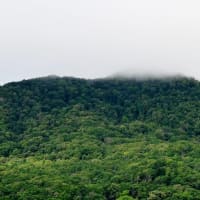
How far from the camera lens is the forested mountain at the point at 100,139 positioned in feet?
422

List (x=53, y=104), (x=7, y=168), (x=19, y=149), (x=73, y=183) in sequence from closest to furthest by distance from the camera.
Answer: (x=73, y=183), (x=7, y=168), (x=19, y=149), (x=53, y=104)

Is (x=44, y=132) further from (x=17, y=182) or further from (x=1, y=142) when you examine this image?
(x=17, y=182)

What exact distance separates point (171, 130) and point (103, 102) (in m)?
16.3

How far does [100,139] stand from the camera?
15312 centimetres

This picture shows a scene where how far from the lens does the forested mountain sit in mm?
128750

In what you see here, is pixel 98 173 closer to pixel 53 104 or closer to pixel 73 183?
pixel 73 183

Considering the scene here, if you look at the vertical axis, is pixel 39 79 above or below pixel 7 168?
above

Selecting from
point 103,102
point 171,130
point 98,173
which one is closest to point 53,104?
point 103,102

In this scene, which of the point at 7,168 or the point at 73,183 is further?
the point at 7,168

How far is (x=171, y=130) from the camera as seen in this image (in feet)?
518

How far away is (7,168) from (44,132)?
1772 cm

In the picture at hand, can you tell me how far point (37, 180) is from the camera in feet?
431

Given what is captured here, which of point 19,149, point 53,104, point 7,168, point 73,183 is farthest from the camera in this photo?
point 53,104

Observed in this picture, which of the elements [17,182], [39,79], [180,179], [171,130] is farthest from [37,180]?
[39,79]
